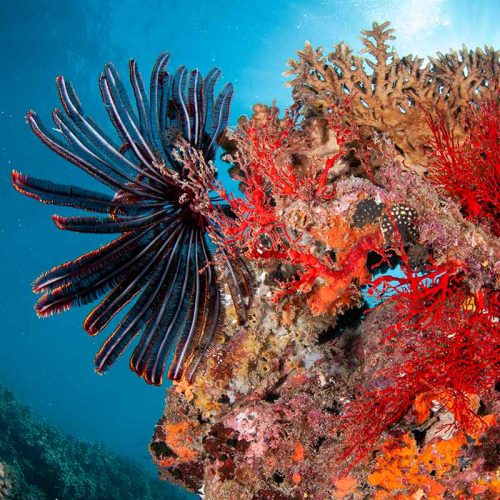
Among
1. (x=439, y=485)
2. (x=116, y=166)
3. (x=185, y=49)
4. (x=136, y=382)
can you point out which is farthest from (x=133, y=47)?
(x=136, y=382)

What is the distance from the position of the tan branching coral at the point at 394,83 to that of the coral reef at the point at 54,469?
13034 millimetres

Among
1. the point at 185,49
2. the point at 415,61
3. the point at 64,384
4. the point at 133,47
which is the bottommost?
the point at 64,384

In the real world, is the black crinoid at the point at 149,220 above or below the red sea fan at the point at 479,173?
below

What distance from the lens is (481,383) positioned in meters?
3.02

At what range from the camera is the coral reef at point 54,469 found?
1385cm

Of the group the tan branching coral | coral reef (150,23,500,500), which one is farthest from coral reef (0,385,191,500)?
the tan branching coral

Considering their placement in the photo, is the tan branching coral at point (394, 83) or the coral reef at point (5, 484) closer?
the tan branching coral at point (394, 83)

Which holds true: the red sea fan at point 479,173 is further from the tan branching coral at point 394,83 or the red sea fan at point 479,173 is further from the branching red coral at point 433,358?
the branching red coral at point 433,358

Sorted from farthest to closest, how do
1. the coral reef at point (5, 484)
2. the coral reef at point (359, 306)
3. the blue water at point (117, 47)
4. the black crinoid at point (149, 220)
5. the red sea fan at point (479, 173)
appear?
the blue water at point (117, 47) < the coral reef at point (5, 484) < the black crinoid at point (149, 220) < the red sea fan at point (479, 173) < the coral reef at point (359, 306)

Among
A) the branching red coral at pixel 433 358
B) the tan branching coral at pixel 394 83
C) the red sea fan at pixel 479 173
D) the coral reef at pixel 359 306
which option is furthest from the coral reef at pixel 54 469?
the red sea fan at pixel 479 173

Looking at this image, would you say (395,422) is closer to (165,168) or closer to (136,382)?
(165,168)

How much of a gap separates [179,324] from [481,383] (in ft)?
10.5

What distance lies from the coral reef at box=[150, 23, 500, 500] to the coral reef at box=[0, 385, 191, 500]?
410 inches

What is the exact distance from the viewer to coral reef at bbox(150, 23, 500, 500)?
3164 mm
